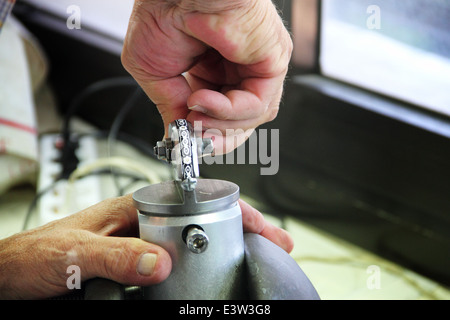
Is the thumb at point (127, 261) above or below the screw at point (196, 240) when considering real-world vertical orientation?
below

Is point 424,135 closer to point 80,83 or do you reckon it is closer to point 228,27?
point 228,27

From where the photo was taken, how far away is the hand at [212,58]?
14.2 inches

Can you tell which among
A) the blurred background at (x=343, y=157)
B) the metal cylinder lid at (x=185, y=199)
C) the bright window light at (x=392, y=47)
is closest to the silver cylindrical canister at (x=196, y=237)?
the metal cylinder lid at (x=185, y=199)

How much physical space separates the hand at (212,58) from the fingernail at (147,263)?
0.11 m

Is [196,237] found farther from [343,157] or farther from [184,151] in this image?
[343,157]

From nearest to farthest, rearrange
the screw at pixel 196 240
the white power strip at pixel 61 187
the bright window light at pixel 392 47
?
the screw at pixel 196 240 < the bright window light at pixel 392 47 < the white power strip at pixel 61 187

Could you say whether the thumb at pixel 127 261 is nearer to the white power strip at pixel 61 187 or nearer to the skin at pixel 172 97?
the skin at pixel 172 97

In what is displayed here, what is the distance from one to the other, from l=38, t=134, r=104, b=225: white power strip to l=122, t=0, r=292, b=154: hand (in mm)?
380

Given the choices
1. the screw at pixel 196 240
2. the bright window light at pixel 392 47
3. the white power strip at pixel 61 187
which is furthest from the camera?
the white power strip at pixel 61 187

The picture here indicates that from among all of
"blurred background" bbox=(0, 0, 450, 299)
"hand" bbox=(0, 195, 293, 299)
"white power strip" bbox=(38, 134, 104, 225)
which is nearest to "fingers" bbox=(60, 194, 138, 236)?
"hand" bbox=(0, 195, 293, 299)

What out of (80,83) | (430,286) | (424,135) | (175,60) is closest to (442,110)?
(424,135)

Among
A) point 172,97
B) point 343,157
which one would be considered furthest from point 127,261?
point 343,157

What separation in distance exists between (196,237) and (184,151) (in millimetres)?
48

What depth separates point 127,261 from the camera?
318mm
